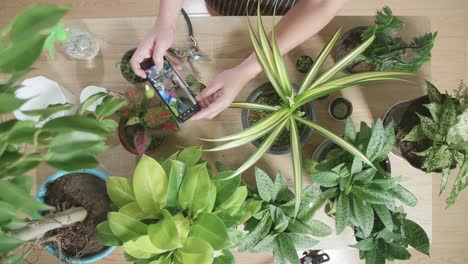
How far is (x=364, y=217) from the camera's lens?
0.77 metres

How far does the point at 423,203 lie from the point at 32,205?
38.4 inches

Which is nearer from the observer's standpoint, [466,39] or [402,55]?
[402,55]

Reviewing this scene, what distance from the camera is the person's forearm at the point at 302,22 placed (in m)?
0.84

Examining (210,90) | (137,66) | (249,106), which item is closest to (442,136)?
(249,106)

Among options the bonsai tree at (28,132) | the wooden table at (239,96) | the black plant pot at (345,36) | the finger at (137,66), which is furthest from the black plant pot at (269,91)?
the bonsai tree at (28,132)

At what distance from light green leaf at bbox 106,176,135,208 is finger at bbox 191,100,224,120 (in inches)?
9.8

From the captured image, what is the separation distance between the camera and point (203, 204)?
688 millimetres

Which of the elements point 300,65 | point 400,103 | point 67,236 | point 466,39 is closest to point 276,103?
point 300,65

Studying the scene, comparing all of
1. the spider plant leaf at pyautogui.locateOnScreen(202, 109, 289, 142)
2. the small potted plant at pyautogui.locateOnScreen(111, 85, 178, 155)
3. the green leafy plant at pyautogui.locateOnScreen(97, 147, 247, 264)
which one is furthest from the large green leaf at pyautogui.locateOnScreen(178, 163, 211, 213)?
the small potted plant at pyautogui.locateOnScreen(111, 85, 178, 155)

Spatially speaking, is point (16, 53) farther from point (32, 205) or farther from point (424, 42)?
point (424, 42)

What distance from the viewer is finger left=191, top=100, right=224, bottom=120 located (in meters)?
0.87

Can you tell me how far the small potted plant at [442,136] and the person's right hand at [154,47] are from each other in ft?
2.15

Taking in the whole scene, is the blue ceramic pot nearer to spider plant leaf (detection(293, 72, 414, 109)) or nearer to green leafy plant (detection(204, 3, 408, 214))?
green leafy plant (detection(204, 3, 408, 214))

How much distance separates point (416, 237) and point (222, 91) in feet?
1.92
